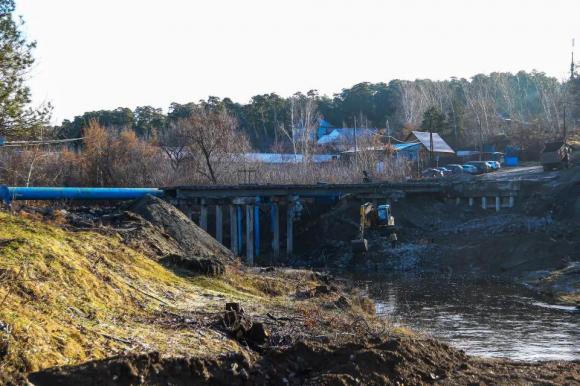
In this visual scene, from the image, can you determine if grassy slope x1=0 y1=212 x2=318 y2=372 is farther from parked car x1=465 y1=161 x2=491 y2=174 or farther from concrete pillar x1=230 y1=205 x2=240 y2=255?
parked car x1=465 y1=161 x2=491 y2=174

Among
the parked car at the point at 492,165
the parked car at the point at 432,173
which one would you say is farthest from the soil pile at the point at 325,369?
the parked car at the point at 492,165

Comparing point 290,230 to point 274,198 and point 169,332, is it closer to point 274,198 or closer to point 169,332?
point 274,198

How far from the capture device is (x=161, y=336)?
12.0 m

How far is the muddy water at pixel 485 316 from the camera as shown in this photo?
20938 millimetres

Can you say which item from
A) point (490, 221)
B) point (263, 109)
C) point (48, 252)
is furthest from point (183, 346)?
point (263, 109)

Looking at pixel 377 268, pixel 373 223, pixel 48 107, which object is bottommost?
pixel 377 268

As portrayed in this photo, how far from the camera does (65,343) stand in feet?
32.0

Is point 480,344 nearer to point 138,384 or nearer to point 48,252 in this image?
point 48,252

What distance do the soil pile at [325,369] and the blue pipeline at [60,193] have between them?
16.8m

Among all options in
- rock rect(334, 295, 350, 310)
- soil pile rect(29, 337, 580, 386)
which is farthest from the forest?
soil pile rect(29, 337, 580, 386)

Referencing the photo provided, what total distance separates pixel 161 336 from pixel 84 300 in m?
1.89

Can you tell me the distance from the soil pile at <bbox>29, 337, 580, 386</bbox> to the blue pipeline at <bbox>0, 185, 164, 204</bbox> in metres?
16.8

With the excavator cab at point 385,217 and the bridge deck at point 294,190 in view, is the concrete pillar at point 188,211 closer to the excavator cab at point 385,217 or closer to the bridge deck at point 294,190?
the bridge deck at point 294,190

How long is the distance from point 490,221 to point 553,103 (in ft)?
163
